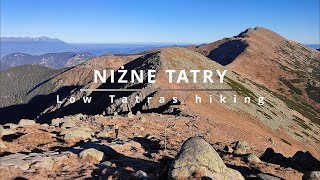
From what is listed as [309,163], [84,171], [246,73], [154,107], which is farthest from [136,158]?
[246,73]

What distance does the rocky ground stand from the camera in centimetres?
2258

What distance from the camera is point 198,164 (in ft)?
72.0

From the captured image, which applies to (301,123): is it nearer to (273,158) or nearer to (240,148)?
(240,148)

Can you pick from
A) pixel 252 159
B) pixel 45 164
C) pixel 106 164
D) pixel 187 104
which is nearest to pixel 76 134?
pixel 45 164

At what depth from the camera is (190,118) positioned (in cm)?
5619

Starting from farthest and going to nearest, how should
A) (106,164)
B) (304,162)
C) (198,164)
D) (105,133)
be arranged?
(105,133), (304,162), (106,164), (198,164)

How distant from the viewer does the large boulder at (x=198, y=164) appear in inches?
849

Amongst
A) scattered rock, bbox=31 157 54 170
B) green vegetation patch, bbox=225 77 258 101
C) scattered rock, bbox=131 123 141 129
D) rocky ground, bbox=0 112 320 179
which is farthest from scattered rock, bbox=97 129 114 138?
green vegetation patch, bbox=225 77 258 101

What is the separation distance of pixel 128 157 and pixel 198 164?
31.7ft

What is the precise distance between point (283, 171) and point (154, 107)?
145ft

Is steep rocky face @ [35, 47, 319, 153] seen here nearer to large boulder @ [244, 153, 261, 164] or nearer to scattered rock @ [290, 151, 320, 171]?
large boulder @ [244, 153, 261, 164]

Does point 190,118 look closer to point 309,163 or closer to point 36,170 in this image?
point 309,163

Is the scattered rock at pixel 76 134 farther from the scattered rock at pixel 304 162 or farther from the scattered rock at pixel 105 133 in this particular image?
the scattered rock at pixel 304 162

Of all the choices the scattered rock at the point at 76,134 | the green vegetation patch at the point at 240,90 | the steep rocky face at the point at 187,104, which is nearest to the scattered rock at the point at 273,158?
the scattered rock at the point at 76,134
